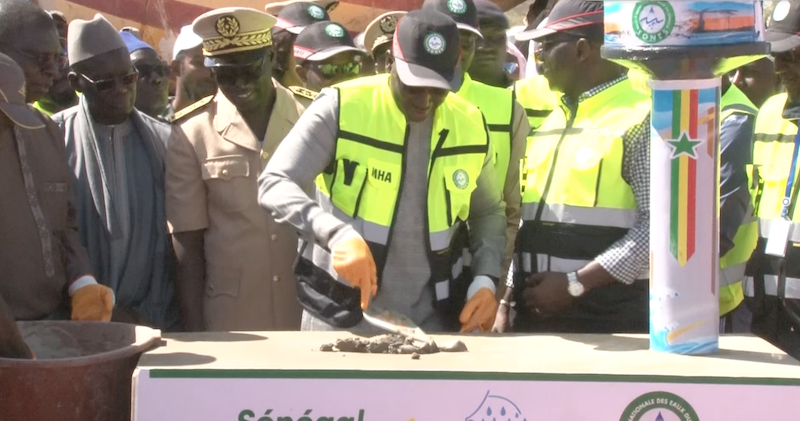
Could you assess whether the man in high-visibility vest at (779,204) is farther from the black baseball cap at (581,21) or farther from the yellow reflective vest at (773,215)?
the black baseball cap at (581,21)

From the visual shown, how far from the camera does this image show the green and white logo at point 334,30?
5266 millimetres

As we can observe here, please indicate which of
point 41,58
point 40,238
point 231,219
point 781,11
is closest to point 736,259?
point 781,11

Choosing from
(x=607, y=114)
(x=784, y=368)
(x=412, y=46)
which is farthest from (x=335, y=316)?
(x=784, y=368)

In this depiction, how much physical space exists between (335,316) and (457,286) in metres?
0.41

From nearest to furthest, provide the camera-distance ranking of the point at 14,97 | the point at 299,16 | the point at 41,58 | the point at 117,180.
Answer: the point at 14,97
the point at 41,58
the point at 117,180
the point at 299,16

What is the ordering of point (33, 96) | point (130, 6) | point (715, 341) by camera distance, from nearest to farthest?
point (715, 341) → point (33, 96) → point (130, 6)

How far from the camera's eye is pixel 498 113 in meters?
4.11

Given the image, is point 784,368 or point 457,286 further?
point 457,286

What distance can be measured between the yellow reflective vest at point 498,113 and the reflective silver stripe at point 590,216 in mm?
480

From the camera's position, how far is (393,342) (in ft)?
A: 9.32

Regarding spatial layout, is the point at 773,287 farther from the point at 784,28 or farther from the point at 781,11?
the point at 781,11

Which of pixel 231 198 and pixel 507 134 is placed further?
pixel 507 134

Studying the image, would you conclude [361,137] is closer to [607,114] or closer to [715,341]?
[607,114]

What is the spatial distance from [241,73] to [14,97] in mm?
1301
